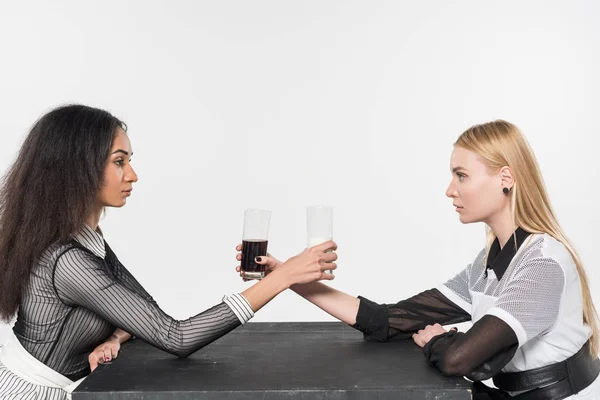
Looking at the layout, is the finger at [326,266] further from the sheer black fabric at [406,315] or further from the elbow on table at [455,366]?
the elbow on table at [455,366]

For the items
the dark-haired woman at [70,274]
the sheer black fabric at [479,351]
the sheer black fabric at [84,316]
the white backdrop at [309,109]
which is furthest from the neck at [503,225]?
the white backdrop at [309,109]

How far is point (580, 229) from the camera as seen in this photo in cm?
579

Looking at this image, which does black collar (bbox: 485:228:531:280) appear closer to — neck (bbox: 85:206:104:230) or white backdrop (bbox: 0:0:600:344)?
neck (bbox: 85:206:104:230)

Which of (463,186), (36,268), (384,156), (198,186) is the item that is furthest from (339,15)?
(36,268)

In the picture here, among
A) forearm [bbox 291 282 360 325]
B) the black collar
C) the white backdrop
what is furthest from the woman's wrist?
the white backdrop

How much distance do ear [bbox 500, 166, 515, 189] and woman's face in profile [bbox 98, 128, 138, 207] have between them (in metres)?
1.20

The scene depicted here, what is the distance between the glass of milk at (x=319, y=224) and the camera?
2.62m

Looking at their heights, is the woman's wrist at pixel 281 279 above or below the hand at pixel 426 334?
above

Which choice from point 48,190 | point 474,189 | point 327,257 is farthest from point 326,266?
point 48,190

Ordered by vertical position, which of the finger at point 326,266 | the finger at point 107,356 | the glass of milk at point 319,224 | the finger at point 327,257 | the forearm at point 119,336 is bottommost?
the finger at point 107,356

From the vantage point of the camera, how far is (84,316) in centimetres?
259

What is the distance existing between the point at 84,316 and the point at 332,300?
0.86 m

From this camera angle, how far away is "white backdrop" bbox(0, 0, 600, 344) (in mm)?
5566

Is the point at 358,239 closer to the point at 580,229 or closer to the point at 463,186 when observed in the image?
the point at 580,229
